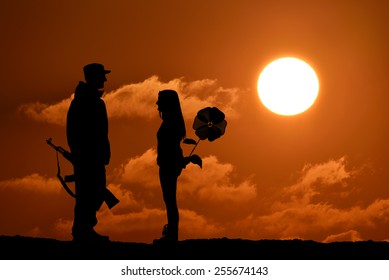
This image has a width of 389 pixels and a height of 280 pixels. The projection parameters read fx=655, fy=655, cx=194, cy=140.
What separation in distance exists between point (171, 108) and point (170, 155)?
2.85ft

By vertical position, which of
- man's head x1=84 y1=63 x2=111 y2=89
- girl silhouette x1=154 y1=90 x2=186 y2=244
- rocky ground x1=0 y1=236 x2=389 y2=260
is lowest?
rocky ground x1=0 y1=236 x2=389 y2=260

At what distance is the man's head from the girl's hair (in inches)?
44.2

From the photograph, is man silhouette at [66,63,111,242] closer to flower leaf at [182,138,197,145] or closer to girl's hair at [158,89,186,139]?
girl's hair at [158,89,186,139]

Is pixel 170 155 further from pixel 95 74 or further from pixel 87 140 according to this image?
pixel 95 74

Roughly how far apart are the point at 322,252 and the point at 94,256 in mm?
4202

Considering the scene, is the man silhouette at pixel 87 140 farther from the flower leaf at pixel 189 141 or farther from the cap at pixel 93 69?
the flower leaf at pixel 189 141

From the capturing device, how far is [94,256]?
456 inches

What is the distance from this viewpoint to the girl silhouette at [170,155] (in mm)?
12016

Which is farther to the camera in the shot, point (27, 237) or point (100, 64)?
point (27, 237)

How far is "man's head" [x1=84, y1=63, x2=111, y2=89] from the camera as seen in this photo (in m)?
12.1

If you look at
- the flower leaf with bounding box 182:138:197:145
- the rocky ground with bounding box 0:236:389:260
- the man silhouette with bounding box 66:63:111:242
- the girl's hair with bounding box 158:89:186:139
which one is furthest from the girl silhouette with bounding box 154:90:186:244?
the man silhouette with bounding box 66:63:111:242

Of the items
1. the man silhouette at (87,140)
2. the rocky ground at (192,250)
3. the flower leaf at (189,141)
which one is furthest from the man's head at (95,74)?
the rocky ground at (192,250)
